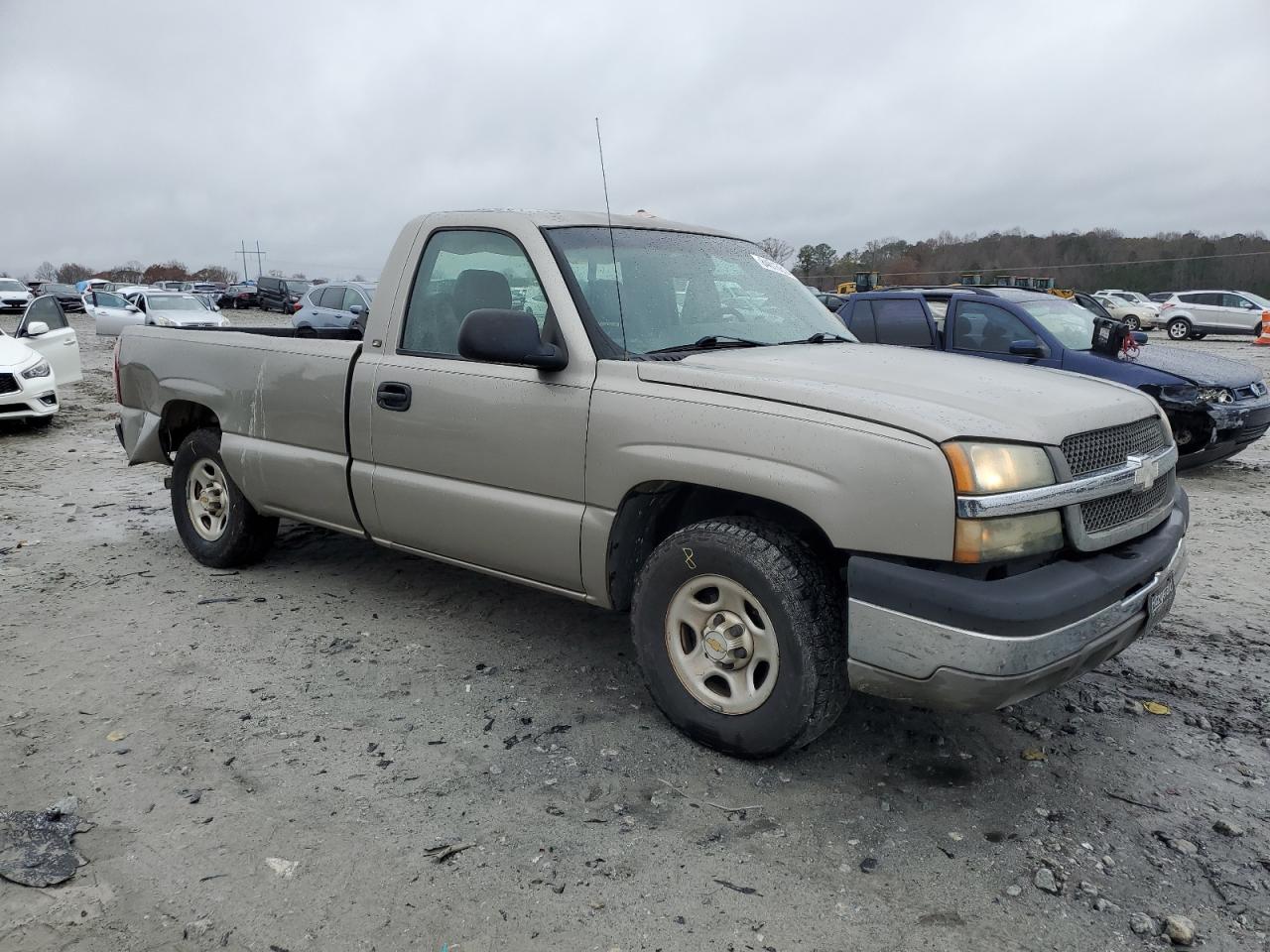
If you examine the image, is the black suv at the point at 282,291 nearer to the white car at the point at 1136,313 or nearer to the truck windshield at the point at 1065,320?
the white car at the point at 1136,313

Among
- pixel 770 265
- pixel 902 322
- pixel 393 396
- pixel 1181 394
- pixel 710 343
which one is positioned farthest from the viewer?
pixel 902 322

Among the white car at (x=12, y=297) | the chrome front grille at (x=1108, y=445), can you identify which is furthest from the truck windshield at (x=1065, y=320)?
the white car at (x=12, y=297)

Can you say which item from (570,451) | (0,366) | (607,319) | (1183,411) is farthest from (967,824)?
(0,366)

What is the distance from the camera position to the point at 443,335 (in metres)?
4.05

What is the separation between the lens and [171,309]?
84.8 feet

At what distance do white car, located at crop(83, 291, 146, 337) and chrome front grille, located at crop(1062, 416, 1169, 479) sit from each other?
25413mm

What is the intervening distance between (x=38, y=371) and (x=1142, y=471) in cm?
1134

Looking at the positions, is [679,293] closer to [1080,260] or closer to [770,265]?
[770,265]

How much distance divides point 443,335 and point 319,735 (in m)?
1.70

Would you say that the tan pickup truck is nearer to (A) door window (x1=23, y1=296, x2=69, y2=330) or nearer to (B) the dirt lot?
(B) the dirt lot

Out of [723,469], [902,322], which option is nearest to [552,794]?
[723,469]

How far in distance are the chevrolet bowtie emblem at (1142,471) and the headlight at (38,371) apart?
1109cm

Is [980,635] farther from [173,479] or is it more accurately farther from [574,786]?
[173,479]

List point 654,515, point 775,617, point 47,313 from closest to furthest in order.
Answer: point 775,617
point 654,515
point 47,313
